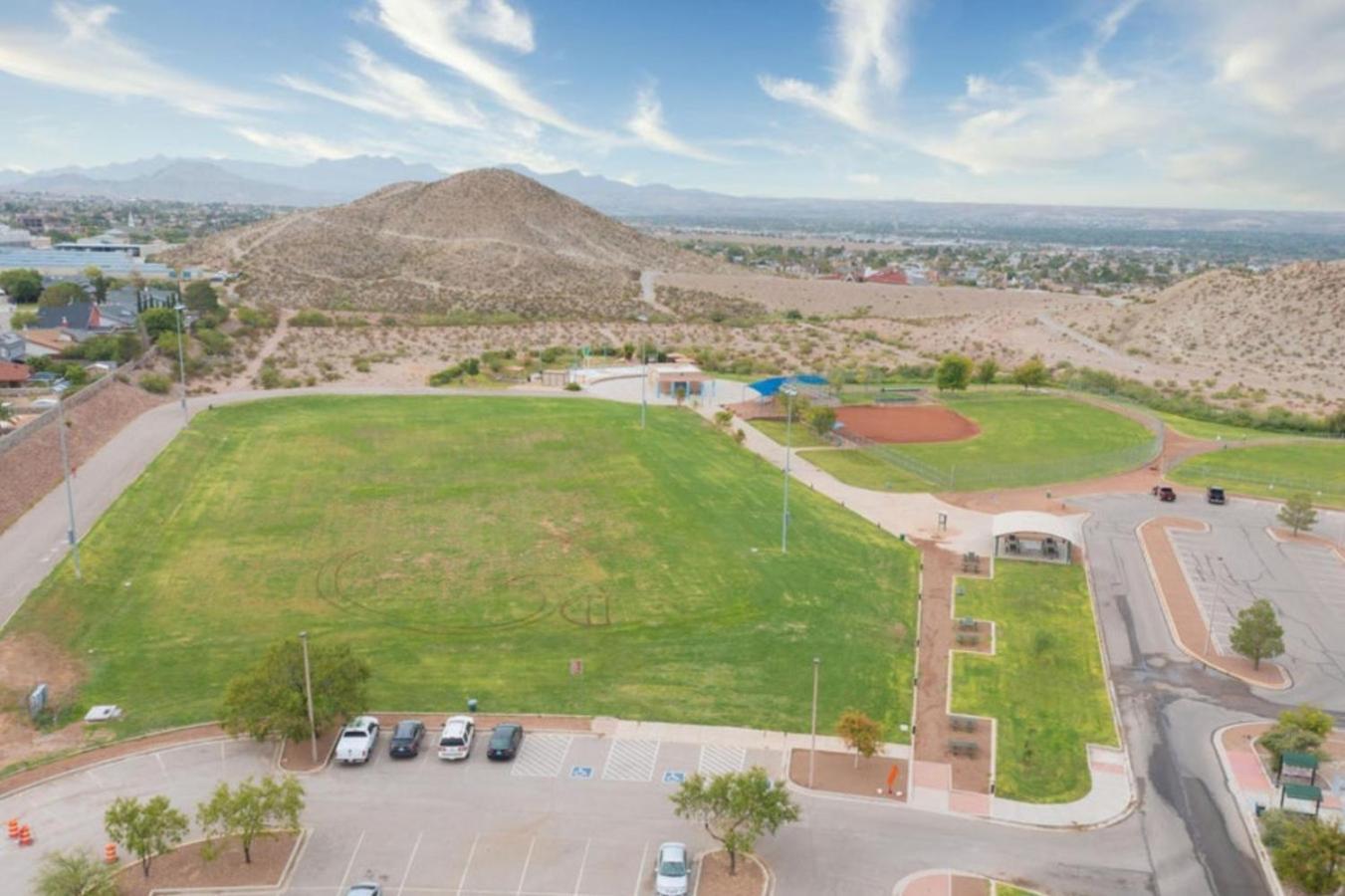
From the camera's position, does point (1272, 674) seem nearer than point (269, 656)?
No

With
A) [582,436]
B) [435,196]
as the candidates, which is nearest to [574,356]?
[582,436]

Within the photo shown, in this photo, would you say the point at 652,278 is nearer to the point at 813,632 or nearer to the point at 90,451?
the point at 90,451

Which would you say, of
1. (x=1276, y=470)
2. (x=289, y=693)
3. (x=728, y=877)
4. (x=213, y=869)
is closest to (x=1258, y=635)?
(x=728, y=877)

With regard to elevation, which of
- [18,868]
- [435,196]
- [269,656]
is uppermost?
[435,196]

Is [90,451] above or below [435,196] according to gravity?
below

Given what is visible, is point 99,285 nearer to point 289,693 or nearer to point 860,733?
point 289,693

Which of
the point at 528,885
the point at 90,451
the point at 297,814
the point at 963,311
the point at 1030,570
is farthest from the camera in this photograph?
the point at 963,311

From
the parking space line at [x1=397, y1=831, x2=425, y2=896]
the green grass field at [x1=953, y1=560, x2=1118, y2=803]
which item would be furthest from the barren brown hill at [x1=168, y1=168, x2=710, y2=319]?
the parking space line at [x1=397, y1=831, x2=425, y2=896]
